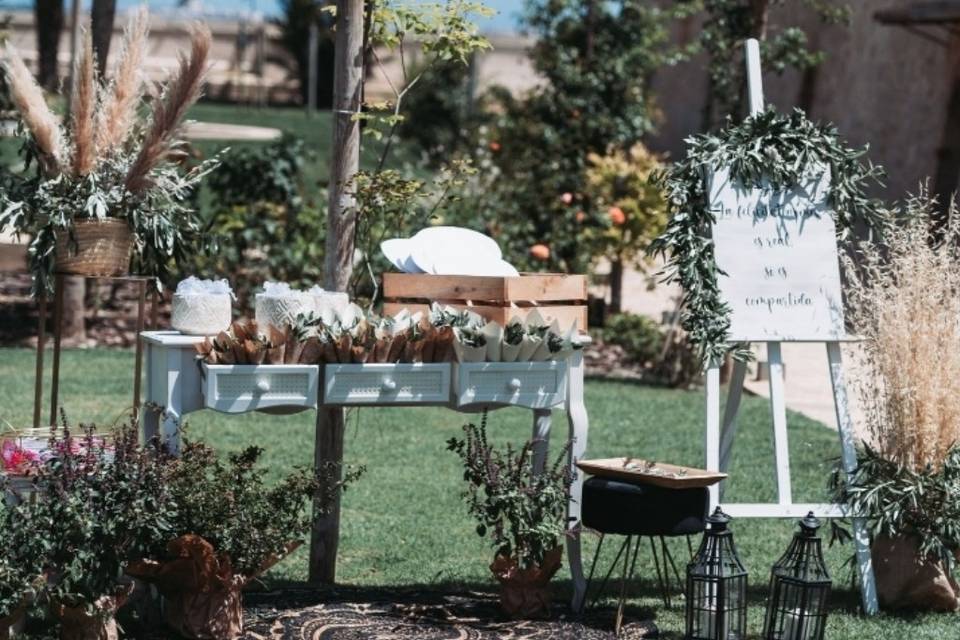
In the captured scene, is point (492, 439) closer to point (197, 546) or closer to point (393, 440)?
point (393, 440)

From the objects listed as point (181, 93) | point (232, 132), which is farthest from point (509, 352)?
point (232, 132)

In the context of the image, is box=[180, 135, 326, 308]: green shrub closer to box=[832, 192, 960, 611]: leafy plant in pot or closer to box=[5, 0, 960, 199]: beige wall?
box=[5, 0, 960, 199]: beige wall

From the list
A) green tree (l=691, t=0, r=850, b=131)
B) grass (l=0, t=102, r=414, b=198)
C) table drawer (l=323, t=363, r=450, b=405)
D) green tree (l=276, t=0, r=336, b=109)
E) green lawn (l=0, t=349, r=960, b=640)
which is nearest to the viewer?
table drawer (l=323, t=363, r=450, b=405)

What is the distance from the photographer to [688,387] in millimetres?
10766

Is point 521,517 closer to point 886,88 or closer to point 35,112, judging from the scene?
point 35,112

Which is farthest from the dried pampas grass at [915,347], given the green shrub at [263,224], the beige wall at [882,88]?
the beige wall at [882,88]

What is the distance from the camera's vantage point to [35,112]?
5.05 m

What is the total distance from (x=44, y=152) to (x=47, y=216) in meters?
0.22

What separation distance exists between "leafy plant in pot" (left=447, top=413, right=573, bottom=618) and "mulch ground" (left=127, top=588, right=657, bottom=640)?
3.9 inches

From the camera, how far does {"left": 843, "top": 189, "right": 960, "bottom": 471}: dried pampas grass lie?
5.36 metres

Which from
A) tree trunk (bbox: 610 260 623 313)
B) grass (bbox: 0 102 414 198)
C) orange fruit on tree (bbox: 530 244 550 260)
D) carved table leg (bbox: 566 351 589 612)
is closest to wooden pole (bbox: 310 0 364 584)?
carved table leg (bbox: 566 351 589 612)

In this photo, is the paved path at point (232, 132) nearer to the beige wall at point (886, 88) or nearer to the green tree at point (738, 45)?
the beige wall at point (886, 88)

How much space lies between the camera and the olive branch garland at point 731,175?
18.1 ft

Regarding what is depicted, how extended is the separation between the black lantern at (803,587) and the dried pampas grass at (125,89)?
2684mm
